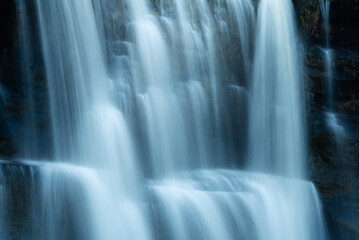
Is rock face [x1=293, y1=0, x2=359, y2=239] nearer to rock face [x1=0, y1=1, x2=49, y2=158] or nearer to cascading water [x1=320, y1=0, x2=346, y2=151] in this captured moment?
cascading water [x1=320, y1=0, x2=346, y2=151]

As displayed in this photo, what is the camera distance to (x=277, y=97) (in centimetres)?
1066

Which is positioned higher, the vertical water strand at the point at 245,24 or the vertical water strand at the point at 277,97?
the vertical water strand at the point at 245,24

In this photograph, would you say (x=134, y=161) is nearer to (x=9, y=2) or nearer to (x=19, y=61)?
(x=19, y=61)

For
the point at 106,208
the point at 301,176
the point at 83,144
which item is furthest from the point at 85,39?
the point at 301,176

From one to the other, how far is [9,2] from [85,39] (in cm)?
137

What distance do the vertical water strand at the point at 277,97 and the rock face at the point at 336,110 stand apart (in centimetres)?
28

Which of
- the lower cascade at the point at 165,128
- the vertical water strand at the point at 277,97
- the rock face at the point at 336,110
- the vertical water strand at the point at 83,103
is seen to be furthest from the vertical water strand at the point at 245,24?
the vertical water strand at the point at 83,103

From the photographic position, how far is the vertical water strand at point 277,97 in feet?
34.2

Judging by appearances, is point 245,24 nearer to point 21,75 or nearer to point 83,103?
point 83,103

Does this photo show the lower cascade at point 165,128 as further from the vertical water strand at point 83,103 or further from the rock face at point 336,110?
the rock face at point 336,110

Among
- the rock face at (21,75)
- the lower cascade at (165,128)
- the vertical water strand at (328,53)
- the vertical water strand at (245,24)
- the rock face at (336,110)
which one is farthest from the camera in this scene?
the vertical water strand at (328,53)

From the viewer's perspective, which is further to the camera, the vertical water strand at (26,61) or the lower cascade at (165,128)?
the vertical water strand at (26,61)

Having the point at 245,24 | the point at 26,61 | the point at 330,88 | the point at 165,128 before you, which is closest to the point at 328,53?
the point at 330,88

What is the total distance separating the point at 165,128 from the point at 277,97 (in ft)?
9.10
